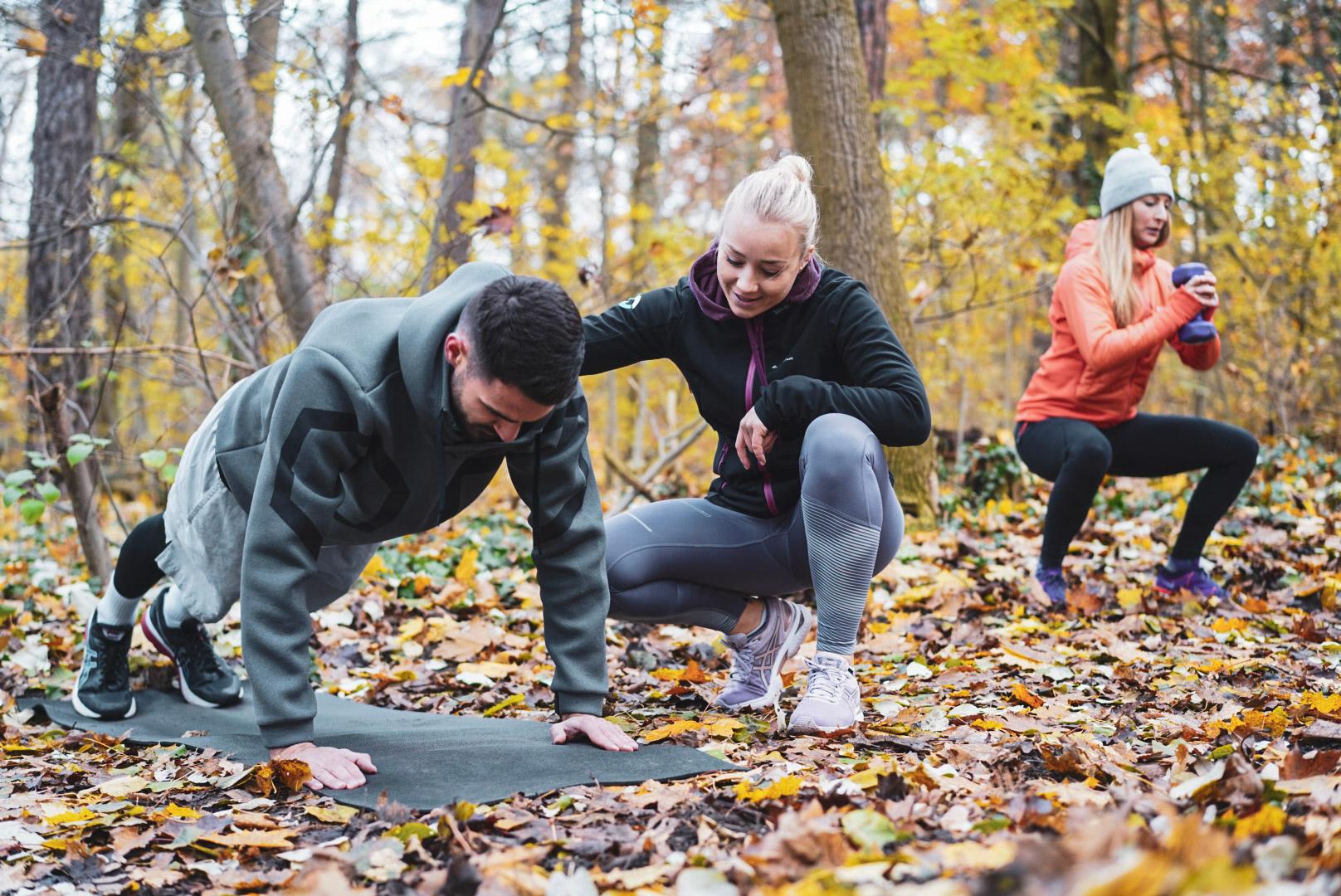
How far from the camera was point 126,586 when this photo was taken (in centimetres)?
331

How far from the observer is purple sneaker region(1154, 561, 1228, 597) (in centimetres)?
443

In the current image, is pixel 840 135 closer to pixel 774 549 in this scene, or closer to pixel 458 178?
pixel 458 178

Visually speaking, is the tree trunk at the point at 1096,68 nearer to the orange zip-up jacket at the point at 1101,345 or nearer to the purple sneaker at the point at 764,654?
the orange zip-up jacket at the point at 1101,345

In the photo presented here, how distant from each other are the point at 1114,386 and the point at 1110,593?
2.80ft

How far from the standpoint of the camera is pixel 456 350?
95.3 inches

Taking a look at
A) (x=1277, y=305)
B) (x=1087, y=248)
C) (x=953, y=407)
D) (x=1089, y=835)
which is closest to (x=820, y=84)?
(x=1087, y=248)

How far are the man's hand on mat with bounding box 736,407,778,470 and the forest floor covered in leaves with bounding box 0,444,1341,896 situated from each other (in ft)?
2.32

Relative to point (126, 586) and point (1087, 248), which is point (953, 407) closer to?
point (1087, 248)

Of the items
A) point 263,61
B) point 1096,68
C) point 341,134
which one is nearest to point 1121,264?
point 341,134

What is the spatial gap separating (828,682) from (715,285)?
3.70 ft

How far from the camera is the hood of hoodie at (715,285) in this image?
303 centimetres

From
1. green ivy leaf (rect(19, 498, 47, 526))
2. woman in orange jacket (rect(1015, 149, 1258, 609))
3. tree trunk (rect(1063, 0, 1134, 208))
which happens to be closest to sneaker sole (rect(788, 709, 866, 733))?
woman in orange jacket (rect(1015, 149, 1258, 609))

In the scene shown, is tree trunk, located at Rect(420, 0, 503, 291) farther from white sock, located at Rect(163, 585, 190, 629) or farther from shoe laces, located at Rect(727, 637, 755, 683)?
shoe laces, located at Rect(727, 637, 755, 683)

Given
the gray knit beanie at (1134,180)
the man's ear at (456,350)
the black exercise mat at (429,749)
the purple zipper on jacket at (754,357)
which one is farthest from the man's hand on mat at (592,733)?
the gray knit beanie at (1134,180)
